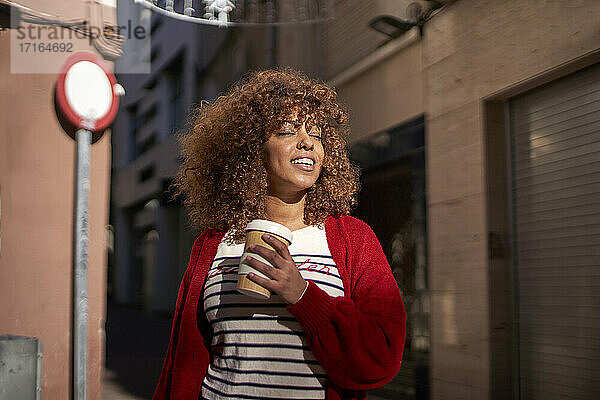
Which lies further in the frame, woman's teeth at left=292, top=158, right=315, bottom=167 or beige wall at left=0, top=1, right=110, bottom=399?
beige wall at left=0, top=1, right=110, bottom=399

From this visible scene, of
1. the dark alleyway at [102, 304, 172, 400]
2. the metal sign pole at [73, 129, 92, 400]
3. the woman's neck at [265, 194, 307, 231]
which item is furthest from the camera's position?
the dark alleyway at [102, 304, 172, 400]

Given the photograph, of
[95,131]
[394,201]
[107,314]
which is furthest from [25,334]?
[394,201]

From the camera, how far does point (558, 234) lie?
390 cm

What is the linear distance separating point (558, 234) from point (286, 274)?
282cm

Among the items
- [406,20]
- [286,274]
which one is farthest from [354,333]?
[406,20]

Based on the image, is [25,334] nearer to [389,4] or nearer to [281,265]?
[281,265]

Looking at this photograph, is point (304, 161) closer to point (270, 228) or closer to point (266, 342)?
point (270, 228)

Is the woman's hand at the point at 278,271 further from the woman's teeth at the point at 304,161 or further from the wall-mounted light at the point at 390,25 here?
the wall-mounted light at the point at 390,25

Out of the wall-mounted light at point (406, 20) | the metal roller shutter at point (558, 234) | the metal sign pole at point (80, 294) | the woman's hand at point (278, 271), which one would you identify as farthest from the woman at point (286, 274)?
the wall-mounted light at point (406, 20)

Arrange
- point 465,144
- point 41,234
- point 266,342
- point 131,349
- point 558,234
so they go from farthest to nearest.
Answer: point 465,144
point 131,349
point 41,234
point 558,234
point 266,342

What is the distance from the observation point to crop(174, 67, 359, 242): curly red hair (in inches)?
74.0

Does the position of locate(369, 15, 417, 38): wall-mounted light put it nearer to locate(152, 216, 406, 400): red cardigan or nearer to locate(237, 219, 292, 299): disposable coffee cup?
locate(152, 216, 406, 400): red cardigan

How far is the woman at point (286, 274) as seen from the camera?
5.28ft

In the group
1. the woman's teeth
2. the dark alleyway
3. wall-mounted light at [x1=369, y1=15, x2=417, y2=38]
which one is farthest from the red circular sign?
the woman's teeth
